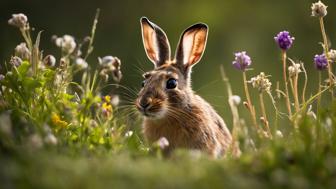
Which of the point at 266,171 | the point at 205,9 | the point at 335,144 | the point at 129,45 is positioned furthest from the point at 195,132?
the point at 205,9

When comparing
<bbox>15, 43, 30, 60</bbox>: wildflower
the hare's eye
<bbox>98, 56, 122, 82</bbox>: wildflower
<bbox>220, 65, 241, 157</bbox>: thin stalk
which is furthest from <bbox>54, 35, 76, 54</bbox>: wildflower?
the hare's eye

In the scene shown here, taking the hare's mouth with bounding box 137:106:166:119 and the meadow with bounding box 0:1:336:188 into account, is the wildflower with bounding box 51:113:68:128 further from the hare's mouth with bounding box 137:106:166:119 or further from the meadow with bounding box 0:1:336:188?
the hare's mouth with bounding box 137:106:166:119

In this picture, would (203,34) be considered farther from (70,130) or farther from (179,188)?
(179,188)

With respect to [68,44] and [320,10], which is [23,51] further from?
[320,10]

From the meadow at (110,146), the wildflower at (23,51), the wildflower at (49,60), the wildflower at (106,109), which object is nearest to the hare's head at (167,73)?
the meadow at (110,146)

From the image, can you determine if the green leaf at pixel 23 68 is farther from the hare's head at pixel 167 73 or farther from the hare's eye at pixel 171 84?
the hare's eye at pixel 171 84

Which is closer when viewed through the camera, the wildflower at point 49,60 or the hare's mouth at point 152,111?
the wildflower at point 49,60
